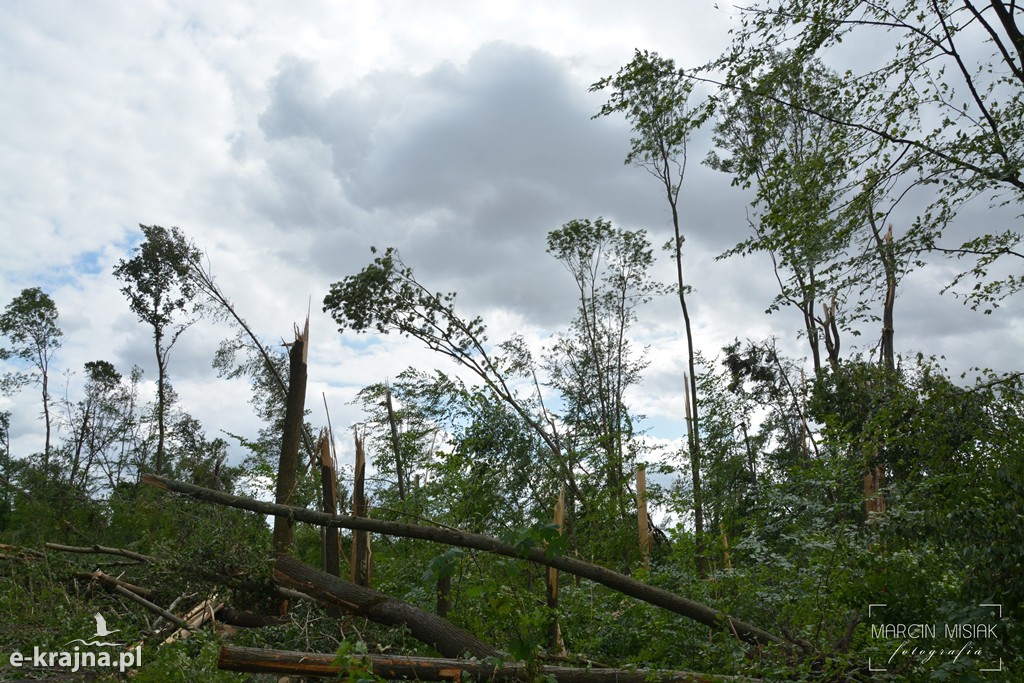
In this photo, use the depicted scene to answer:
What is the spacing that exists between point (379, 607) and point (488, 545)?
2081 mm

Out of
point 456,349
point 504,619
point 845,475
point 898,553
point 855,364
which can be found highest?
point 456,349

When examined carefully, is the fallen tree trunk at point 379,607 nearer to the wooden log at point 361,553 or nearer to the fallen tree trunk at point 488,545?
the fallen tree trunk at point 488,545

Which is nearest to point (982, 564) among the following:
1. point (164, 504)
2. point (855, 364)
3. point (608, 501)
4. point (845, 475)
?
point (845, 475)

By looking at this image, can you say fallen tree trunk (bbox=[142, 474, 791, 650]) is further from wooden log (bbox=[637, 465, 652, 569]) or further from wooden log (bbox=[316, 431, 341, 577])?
wooden log (bbox=[637, 465, 652, 569])

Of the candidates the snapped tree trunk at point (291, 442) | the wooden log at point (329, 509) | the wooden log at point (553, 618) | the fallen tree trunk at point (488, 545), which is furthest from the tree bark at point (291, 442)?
the wooden log at point (553, 618)

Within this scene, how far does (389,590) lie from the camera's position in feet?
29.9

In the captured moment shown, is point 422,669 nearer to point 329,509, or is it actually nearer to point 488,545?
point 488,545

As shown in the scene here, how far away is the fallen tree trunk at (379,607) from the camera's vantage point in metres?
6.41

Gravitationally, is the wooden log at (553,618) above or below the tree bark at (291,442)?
below

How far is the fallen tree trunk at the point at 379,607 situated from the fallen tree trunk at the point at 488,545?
1.04m

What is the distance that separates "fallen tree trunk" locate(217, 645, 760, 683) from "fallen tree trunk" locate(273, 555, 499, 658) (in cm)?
128

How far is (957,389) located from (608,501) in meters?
5.13

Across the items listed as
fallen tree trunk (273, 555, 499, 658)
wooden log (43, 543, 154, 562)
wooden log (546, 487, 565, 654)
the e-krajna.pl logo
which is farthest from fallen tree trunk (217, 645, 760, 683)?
wooden log (43, 543, 154, 562)

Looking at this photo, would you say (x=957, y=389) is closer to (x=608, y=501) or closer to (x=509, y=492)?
(x=608, y=501)
